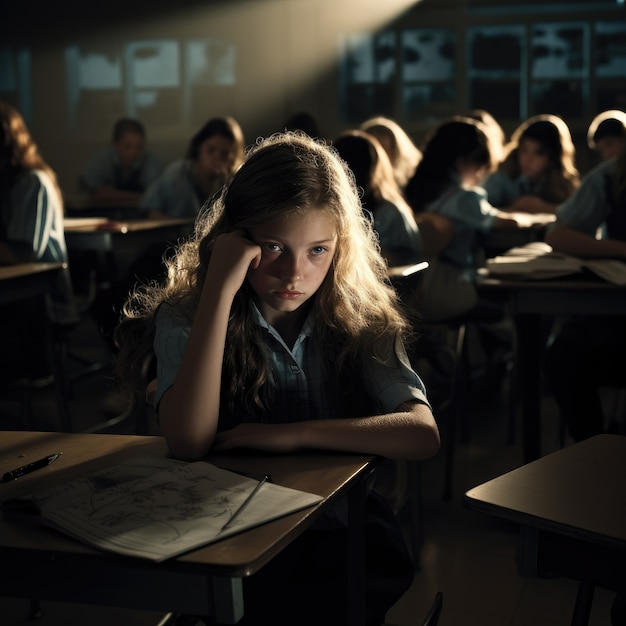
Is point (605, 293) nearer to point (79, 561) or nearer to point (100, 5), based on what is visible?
point (79, 561)

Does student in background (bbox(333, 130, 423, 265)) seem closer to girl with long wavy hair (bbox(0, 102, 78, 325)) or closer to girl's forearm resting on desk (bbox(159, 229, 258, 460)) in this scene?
girl with long wavy hair (bbox(0, 102, 78, 325))

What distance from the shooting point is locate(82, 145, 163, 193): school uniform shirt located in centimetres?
709

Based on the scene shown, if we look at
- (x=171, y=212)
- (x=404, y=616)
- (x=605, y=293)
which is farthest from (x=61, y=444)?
(x=171, y=212)

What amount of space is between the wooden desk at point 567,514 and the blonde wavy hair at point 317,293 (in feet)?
1.27

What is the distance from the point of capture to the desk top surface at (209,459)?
0.92 m

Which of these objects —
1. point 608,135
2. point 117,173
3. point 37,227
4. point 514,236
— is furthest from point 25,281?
point 117,173

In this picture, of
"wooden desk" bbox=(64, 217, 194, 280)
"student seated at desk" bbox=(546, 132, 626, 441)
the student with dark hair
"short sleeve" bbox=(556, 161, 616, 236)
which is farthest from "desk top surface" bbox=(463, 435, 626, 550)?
"wooden desk" bbox=(64, 217, 194, 280)

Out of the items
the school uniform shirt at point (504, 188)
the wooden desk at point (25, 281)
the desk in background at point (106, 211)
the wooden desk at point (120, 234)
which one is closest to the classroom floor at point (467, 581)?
the wooden desk at point (25, 281)

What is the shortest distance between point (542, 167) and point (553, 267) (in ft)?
8.99

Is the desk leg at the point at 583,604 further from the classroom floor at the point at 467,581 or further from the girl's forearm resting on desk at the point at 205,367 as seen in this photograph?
the girl's forearm resting on desk at the point at 205,367

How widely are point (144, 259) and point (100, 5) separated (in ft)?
24.6

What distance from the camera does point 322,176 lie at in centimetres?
152

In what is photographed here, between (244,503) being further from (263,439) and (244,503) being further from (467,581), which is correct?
(467,581)

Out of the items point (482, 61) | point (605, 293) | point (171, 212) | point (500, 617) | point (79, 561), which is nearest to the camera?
point (79, 561)
